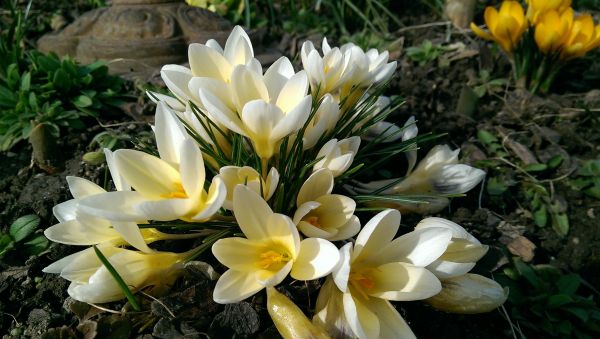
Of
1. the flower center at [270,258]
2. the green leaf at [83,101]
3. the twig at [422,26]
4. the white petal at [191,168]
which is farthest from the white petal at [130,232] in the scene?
the twig at [422,26]

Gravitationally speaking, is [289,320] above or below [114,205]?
below

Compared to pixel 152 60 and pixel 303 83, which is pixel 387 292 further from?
pixel 152 60

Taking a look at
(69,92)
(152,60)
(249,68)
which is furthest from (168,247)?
(152,60)

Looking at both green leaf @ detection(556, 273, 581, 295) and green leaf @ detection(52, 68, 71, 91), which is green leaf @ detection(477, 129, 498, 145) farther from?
green leaf @ detection(52, 68, 71, 91)

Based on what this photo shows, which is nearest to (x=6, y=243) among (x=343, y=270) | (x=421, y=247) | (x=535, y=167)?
(x=343, y=270)

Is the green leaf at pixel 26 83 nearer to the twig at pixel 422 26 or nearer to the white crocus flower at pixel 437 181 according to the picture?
the white crocus flower at pixel 437 181

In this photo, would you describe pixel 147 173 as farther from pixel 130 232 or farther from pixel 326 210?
pixel 326 210

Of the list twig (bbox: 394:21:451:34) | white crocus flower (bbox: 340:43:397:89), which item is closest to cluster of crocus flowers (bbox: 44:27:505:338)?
white crocus flower (bbox: 340:43:397:89)
